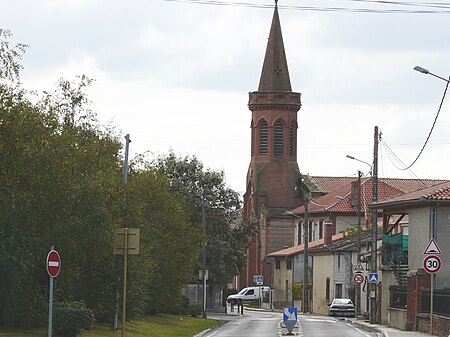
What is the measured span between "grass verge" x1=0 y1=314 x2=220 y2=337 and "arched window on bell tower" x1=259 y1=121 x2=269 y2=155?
68.7m

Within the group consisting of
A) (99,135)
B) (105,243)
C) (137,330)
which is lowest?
(137,330)

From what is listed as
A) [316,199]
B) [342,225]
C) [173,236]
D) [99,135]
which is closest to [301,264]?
[342,225]

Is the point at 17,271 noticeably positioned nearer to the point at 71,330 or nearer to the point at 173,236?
the point at 71,330

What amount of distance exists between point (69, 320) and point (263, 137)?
92204 mm

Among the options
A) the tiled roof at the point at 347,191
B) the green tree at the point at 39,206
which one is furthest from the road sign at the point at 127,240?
the tiled roof at the point at 347,191

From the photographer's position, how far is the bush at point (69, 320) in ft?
99.1

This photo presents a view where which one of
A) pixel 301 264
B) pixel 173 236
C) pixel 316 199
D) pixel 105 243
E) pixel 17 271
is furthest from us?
pixel 316 199

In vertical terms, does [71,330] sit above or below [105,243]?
below

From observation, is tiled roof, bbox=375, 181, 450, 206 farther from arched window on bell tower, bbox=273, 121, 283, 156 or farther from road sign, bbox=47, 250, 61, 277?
arched window on bell tower, bbox=273, 121, 283, 156

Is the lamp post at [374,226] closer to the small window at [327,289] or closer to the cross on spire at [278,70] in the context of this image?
the small window at [327,289]

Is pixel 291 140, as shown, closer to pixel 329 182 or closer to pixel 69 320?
pixel 329 182

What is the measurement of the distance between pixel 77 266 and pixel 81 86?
7.93 metres

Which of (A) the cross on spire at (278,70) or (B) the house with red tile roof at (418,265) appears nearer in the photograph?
(B) the house with red tile roof at (418,265)

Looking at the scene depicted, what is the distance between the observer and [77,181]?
3153cm
